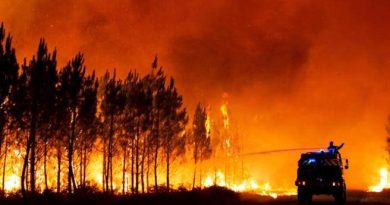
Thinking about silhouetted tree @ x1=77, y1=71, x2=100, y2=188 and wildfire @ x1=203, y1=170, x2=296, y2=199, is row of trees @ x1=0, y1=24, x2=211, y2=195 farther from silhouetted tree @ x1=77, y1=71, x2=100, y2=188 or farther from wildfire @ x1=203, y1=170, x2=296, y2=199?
wildfire @ x1=203, y1=170, x2=296, y2=199

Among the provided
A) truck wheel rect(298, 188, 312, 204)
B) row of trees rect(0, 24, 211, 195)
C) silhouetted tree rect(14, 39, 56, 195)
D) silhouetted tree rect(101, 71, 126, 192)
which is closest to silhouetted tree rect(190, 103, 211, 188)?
row of trees rect(0, 24, 211, 195)

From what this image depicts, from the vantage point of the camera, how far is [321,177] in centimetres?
3425

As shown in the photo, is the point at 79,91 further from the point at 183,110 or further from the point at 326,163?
the point at 326,163

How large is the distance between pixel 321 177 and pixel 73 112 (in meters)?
19.9

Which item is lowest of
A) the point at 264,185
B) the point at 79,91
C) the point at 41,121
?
the point at 264,185

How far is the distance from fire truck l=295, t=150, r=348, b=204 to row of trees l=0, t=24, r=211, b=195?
16.4 meters

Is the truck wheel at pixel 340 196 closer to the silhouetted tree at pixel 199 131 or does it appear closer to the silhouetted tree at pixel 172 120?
the silhouetted tree at pixel 172 120

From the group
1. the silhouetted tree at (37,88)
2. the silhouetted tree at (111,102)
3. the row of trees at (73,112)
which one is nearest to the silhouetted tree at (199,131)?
the row of trees at (73,112)

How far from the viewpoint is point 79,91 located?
149ft

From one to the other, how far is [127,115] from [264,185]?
68972 millimetres

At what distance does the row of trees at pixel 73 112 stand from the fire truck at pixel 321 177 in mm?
16396

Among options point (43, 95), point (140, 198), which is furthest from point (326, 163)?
point (43, 95)

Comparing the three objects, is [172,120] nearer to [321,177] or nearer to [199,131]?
[199,131]

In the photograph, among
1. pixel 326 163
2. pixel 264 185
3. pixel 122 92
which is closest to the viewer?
pixel 326 163
